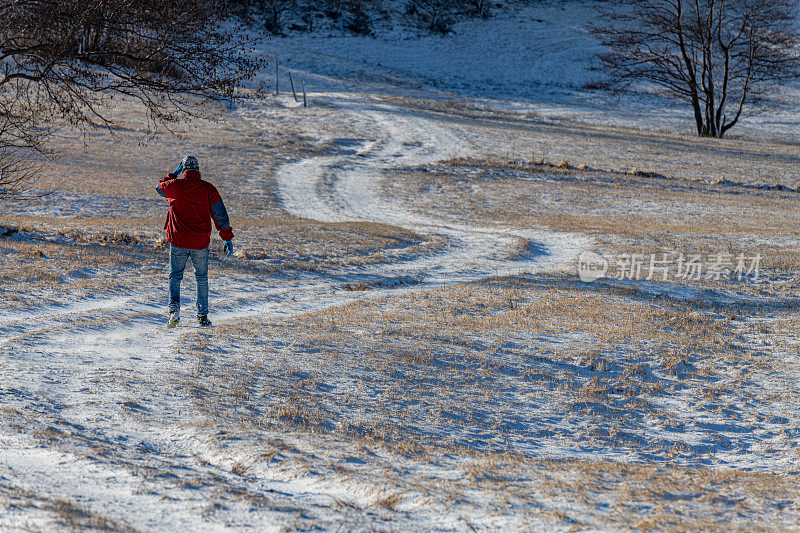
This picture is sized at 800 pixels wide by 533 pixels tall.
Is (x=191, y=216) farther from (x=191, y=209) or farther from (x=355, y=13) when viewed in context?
(x=355, y=13)

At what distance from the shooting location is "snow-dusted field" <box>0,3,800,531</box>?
434cm

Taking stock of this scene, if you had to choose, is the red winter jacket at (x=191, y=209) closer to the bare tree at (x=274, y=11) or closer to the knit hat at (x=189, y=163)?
the knit hat at (x=189, y=163)

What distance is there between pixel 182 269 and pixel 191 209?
0.93m

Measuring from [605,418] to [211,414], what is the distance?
3.65m

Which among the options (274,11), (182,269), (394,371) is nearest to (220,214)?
(182,269)

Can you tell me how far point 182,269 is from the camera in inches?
335

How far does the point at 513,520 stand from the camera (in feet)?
13.4

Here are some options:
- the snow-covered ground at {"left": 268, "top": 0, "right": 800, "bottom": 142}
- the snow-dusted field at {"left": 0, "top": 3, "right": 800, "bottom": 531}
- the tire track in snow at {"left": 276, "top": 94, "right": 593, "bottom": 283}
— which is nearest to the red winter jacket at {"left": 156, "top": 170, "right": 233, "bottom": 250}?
the snow-dusted field at {"left": 0, "top": 3, "right": 800, "bottom": 531}

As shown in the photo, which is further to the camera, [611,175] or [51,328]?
[611,175]

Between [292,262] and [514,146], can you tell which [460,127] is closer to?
[514,146]

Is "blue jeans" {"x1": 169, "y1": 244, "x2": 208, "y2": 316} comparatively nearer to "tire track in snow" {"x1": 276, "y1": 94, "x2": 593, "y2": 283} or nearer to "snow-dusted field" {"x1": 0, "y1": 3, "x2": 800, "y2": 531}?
"snow-dusted field" {"x1": 0, "y1": 3, "x2": 800, "y2": 531}

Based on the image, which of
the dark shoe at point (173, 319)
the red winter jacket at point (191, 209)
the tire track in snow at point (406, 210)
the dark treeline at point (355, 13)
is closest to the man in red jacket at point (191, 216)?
the red winter jacket at point (191, 209)

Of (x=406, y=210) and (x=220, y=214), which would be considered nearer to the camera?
(x=220, y=214)

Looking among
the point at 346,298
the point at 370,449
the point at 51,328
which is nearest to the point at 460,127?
the point at 346,298
